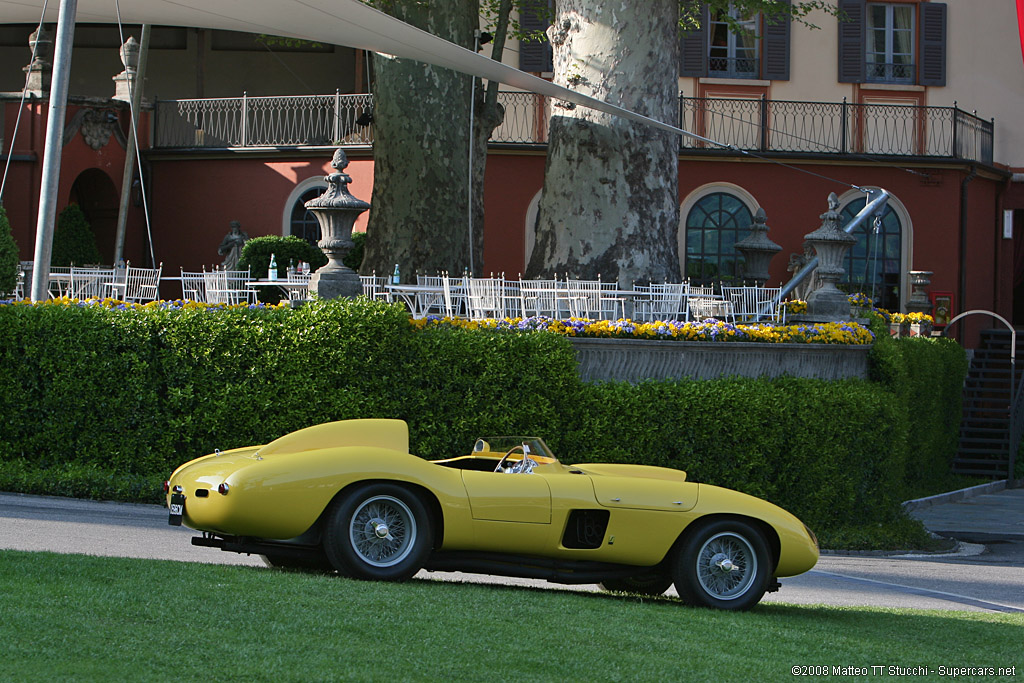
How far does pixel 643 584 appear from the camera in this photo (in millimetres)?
7664

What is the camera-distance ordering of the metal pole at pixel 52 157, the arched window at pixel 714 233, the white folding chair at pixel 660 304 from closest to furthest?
the metal pole at pixel 52 157
the white folding chair at pixel 660 304
the arched window at pixel 714 233

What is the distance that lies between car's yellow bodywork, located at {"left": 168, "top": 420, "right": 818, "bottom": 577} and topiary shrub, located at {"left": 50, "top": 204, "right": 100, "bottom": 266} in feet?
55.1

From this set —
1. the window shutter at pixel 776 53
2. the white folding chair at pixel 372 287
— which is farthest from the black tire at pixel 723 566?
the window shutter at pixel 776 53

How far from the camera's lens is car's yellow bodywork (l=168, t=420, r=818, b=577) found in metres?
6.39

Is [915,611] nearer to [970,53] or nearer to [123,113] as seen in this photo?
[123,113]

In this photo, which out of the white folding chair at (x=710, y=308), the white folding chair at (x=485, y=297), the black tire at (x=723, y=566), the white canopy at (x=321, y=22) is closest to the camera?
the black tire at (x=723, y=566)

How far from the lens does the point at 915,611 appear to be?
8.14 meters

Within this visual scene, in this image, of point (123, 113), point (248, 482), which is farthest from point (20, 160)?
point (248, 482)

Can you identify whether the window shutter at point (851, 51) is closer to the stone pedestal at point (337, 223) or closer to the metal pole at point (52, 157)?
the stone pedestal at point (337, 223)

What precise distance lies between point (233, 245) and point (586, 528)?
17.7 meters

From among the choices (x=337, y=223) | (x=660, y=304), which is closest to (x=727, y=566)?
(x=337, y=223)

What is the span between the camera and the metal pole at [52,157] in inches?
483

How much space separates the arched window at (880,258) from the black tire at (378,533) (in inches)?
778

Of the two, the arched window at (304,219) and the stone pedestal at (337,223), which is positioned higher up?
the arched window at (304,219)
